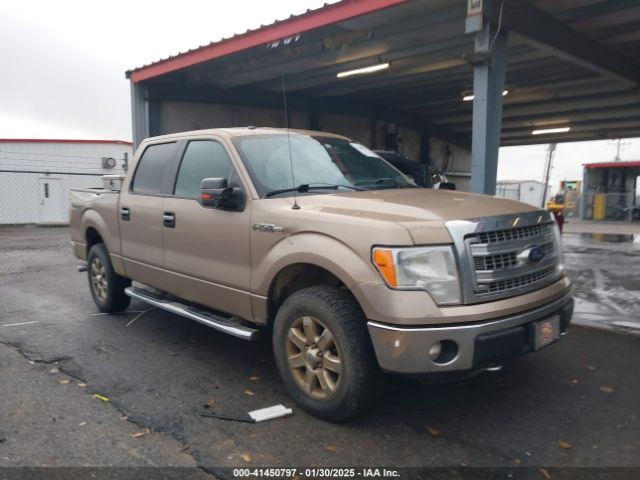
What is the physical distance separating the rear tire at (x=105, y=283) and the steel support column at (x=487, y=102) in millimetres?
4854

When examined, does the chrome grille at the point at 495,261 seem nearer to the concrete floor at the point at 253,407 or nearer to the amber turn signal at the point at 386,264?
the amber turn signal at the point at 386,264

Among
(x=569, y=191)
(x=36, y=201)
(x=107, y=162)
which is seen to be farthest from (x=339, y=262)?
(x=569, y=191)

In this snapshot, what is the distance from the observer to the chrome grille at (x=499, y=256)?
300 cm

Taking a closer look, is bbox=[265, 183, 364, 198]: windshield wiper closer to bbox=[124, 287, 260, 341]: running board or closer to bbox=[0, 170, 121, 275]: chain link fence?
bbox=[124, 287, 260, 341]: running board

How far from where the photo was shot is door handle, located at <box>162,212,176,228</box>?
4.58 meters

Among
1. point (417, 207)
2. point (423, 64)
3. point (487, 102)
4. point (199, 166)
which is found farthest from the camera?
point (423, 64)

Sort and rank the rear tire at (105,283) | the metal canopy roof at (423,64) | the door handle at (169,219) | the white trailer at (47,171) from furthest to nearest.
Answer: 1. the white trailer at (47,171)
2. the metal canopy roof at (423,64)
3. the rear tire at (105,283)
4. the door handle at (169,219)

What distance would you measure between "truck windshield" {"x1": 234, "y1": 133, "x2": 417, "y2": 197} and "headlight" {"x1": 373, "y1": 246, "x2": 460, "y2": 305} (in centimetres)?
118

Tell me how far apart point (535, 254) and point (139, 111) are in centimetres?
1122

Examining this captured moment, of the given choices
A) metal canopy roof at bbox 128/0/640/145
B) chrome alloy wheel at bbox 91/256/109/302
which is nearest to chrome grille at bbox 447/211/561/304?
chrome alloy wheel at bbox 91/256/109/302

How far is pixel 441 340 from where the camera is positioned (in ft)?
9.54

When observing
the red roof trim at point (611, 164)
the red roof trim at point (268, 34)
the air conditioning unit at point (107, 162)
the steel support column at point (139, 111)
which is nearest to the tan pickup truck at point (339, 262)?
the red roof trim at point (268, 34)

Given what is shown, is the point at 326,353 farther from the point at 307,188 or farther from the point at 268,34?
the point at 268,34

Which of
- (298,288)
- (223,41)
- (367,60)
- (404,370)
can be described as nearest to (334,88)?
(367,60)
